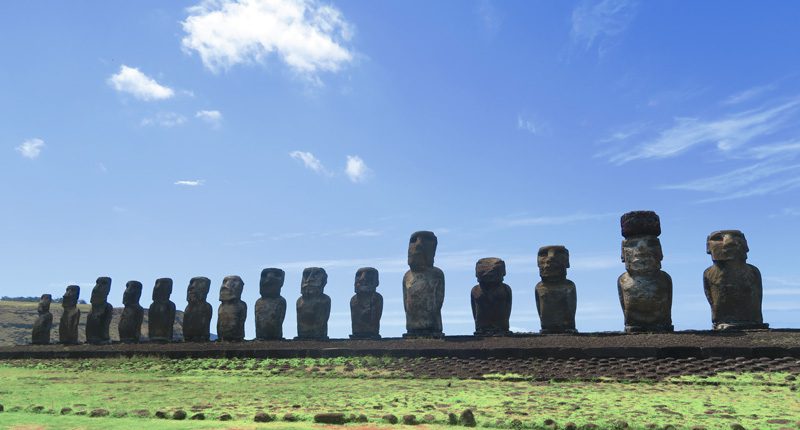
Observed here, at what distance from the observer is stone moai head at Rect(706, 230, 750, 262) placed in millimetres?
14148

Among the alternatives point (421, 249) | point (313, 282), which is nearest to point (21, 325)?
point (313, 282)

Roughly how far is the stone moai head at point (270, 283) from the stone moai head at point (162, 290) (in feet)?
12.5

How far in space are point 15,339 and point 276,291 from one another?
26.5 meters

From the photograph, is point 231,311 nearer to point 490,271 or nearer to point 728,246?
point 490,271

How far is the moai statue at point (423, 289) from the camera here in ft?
54.2

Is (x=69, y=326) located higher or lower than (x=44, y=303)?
lower

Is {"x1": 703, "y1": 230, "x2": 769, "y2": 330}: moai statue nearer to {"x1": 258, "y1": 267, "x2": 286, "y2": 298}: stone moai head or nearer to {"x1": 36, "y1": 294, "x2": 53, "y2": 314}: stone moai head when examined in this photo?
{"x1": 258, "y1": 267, "x2": 286, "y2": 298}: stone moai head

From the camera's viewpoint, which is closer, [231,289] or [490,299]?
[490,299]

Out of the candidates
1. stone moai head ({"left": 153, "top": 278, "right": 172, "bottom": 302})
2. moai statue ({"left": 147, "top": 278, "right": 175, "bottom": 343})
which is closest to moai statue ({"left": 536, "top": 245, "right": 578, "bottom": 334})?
moai statue ({"left": 147, "top": 278, "right": 175, "bottom": 343})

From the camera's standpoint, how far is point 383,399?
7.55m

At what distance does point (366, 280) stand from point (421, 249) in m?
2.03

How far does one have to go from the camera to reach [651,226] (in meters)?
14.5

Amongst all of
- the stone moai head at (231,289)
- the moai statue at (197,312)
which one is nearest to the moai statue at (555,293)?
the stone moai head at (231,289)

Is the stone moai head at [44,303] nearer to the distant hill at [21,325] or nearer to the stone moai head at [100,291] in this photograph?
the stone moai head at [100,291]
